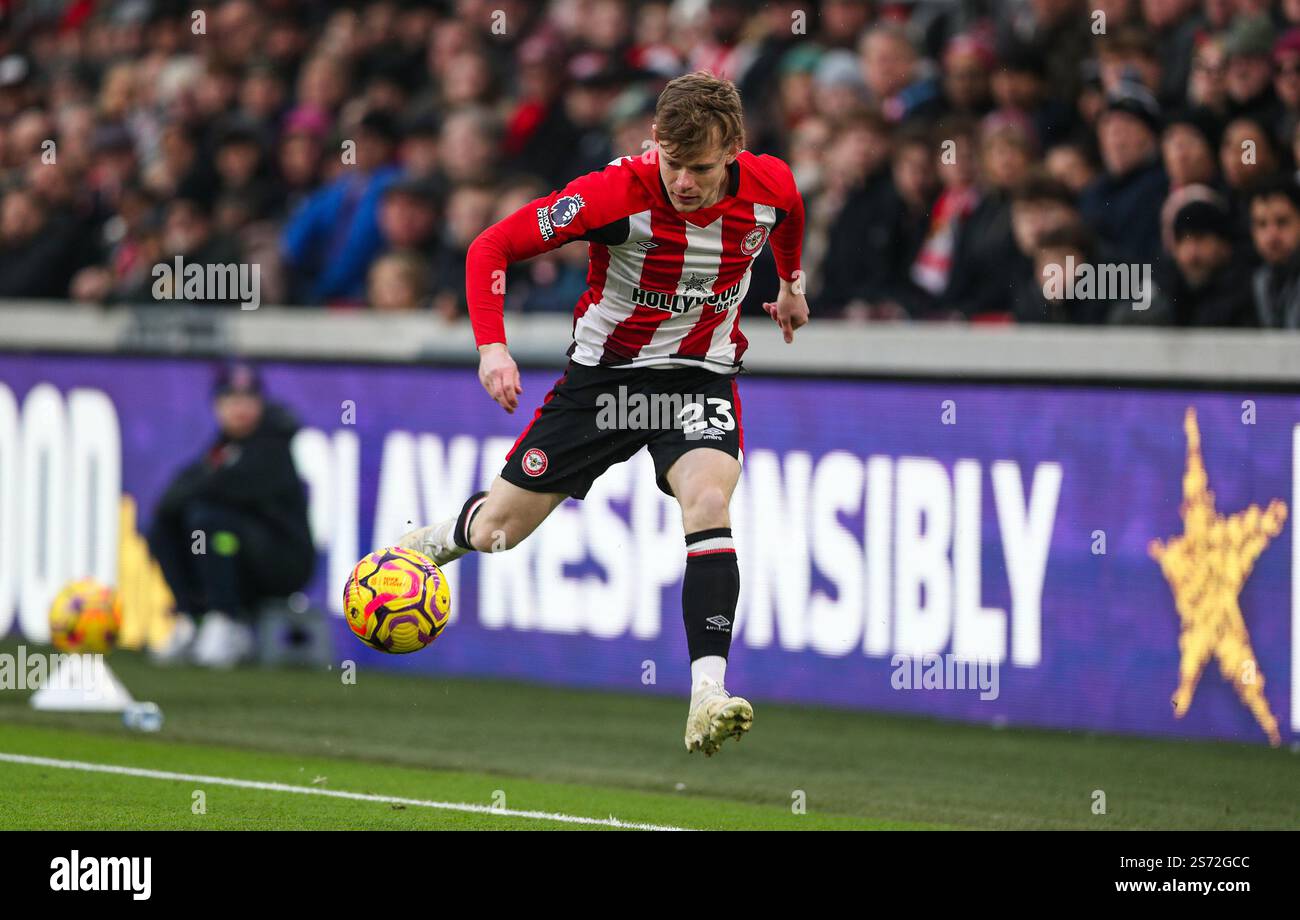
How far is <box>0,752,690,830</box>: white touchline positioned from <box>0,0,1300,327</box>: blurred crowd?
13.5 ft

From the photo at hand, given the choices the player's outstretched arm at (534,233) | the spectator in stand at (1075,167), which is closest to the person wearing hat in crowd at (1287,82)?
the spectator in stand at (1075,167)

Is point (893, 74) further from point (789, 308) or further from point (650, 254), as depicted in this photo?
point (650, 254)

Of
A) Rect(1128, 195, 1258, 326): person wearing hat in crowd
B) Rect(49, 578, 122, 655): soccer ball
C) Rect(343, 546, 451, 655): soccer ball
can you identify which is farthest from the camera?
Rect(49, 578, 122, 655): soccer ball

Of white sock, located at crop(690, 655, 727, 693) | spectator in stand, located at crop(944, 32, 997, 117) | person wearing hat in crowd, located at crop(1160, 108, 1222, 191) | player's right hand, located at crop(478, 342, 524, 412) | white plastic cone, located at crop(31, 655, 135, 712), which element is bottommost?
white plastic cone, located at crop(31, 655, 135, 712)

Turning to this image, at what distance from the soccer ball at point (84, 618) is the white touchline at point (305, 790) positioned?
49.4 inches

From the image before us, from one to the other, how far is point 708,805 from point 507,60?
25.9 ft

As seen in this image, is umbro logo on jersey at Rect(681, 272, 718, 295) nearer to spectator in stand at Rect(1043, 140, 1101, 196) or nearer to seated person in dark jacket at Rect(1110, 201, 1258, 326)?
seated person in dark jacket at Rect(1110, 201, 1258, 326)

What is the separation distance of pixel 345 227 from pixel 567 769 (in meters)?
5.72

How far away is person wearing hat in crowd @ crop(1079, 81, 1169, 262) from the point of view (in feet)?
35.3

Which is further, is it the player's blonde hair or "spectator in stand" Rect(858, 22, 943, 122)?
"spectator in stand" Rect(858, 22, 943, 122)

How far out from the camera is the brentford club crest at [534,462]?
807cm

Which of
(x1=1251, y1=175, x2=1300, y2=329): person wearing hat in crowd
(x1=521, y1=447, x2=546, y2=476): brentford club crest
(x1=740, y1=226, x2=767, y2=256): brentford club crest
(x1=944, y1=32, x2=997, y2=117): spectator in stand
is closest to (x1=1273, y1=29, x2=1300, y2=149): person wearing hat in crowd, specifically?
(x1=1251, y1=175, x2=1300, y2=329): person wearing hat in crowd

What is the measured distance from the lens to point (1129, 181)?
1092 cm
